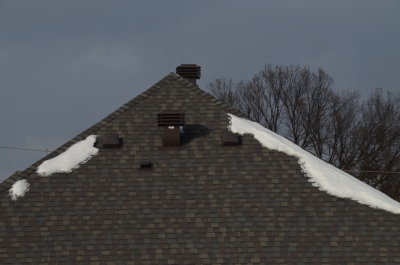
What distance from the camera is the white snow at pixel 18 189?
87.7 feet

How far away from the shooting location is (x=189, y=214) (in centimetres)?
2634

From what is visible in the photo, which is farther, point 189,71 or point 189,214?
point 189,71

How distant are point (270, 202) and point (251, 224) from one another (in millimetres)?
765

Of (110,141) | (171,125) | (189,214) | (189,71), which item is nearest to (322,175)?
(189,214)

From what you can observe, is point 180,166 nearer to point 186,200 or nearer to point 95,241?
point 186,200

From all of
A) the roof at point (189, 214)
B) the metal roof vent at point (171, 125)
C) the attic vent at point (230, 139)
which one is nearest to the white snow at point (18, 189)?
the roof at point (189, 214)

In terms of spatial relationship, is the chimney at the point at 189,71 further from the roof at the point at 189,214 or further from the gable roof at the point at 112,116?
the roof at the point at 189,214

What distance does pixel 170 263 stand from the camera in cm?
2561

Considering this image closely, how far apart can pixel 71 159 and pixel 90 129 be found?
1170 millimetres

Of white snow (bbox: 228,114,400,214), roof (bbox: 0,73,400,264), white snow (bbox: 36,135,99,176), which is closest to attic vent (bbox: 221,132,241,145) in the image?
roof (bbox: 0,73,400,264)

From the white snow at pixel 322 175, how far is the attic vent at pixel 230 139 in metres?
0.40

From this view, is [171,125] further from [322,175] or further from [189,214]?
[322,175]

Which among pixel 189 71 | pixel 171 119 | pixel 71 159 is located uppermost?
pixel 189 71

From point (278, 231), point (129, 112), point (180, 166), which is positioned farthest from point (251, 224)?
point (129, 112)
